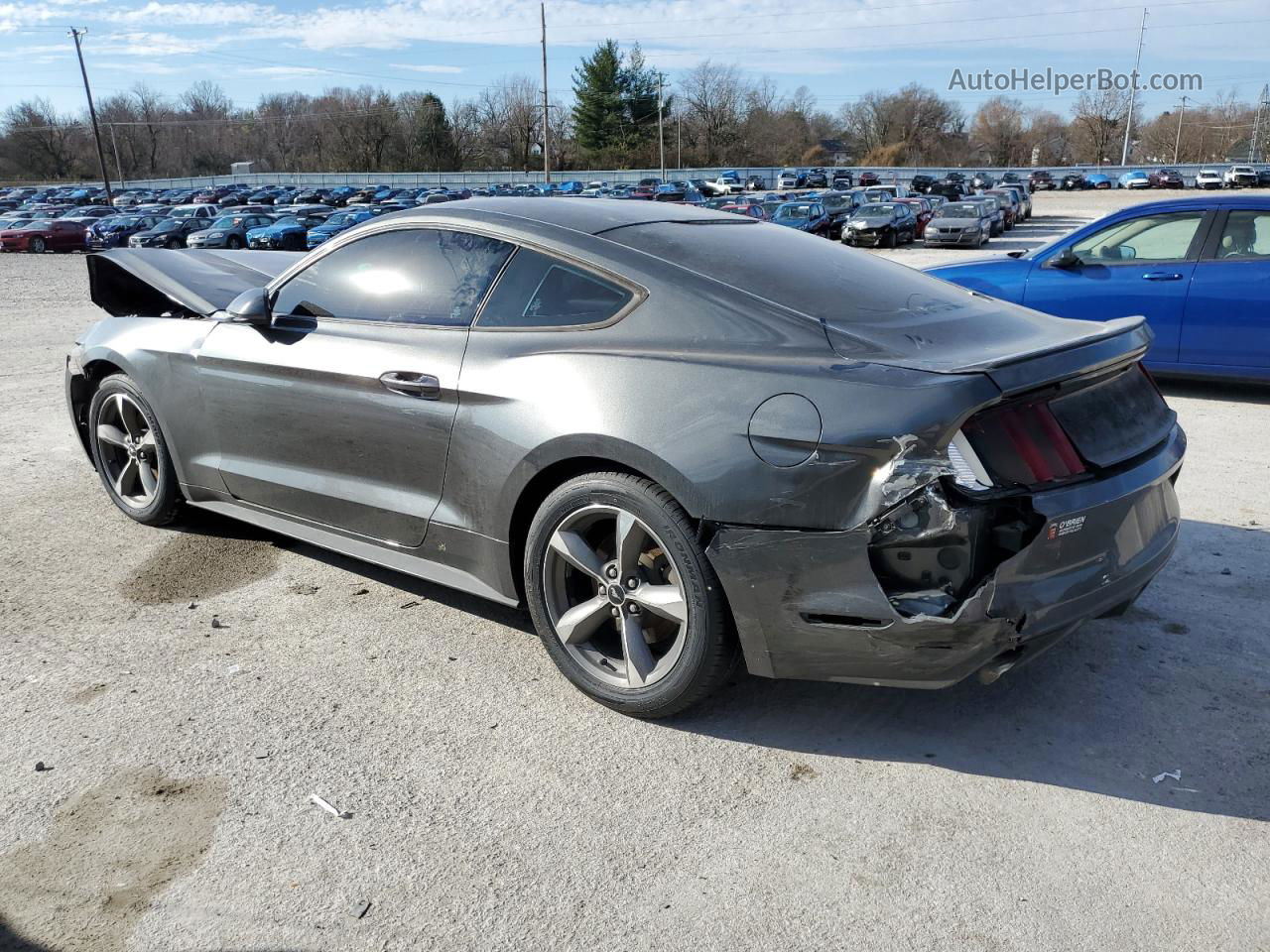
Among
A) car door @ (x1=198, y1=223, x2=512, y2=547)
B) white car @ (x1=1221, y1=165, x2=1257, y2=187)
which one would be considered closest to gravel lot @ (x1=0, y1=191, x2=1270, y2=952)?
car door @ (x1=198, y1=223, x2=512, y2=547)

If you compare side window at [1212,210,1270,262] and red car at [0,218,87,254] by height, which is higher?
side window at [1212,210,1270,262]

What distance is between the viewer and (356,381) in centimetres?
377

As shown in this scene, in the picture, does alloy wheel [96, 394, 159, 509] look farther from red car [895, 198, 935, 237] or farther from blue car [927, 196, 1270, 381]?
red car [895, 198, 935, 237]

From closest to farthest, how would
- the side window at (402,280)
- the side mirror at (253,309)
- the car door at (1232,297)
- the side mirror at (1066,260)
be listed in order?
the side window at (402,280) → the side mirror at (253,309) → the car door at (1232,297) → the side mirror at (1066,260)

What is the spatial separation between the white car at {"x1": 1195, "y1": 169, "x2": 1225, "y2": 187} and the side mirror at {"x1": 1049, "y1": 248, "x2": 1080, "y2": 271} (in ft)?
248

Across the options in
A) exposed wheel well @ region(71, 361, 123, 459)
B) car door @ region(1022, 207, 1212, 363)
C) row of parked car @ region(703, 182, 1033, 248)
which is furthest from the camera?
row of parked car @ region(703, 182, 1033, 248)

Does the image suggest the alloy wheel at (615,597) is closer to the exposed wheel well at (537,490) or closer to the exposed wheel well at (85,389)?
the exposed wheel well at (537,490)

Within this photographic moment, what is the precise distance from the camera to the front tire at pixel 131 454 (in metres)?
4.89

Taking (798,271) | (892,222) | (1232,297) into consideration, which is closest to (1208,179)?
(892,222)

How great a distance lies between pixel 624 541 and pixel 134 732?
66.0 inches

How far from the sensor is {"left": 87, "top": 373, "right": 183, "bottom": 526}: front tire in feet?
16.0

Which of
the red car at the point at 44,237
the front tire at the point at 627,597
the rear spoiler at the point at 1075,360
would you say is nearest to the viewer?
the rear spoiler at the point at 1075,360

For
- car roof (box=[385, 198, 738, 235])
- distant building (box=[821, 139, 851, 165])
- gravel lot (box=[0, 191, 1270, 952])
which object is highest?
car roof (box=[385, 198, 738, 235])

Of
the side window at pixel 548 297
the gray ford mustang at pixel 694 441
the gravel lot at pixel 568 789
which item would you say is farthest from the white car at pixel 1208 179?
the side window at pixel 548 297
